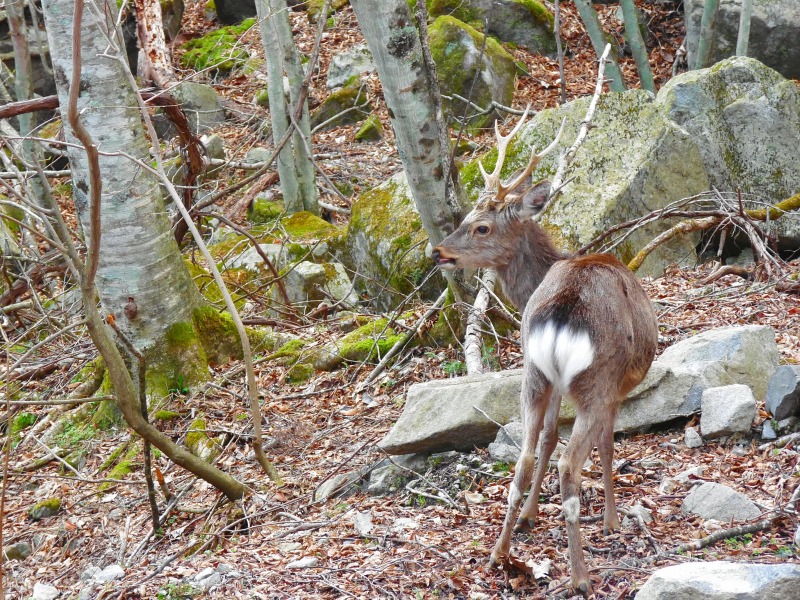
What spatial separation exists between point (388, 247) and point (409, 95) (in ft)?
10.0

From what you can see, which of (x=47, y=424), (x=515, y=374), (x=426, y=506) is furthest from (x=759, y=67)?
(x=47, y=424)

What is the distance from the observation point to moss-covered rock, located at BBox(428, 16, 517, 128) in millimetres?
12508

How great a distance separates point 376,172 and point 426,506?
8.24m

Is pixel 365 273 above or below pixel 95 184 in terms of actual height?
below

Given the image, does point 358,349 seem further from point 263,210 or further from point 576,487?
point 263,210

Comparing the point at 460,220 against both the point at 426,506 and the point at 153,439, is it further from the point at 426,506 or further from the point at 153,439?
the point at 153,439

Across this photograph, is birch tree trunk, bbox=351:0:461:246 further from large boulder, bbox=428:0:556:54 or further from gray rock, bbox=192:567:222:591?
large boulder, bbox=428:0:556:54

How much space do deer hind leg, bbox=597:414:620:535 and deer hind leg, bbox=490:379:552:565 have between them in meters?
0.38

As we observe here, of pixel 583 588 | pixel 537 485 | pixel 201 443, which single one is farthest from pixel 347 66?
pixel 583 588

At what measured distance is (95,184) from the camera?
3.67m

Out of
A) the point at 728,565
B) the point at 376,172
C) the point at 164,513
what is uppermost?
the point at 376,172

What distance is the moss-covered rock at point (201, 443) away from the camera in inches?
237

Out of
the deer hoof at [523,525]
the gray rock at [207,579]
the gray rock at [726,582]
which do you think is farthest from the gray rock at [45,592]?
the gray rock at [726,582]

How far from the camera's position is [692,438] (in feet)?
15.9
